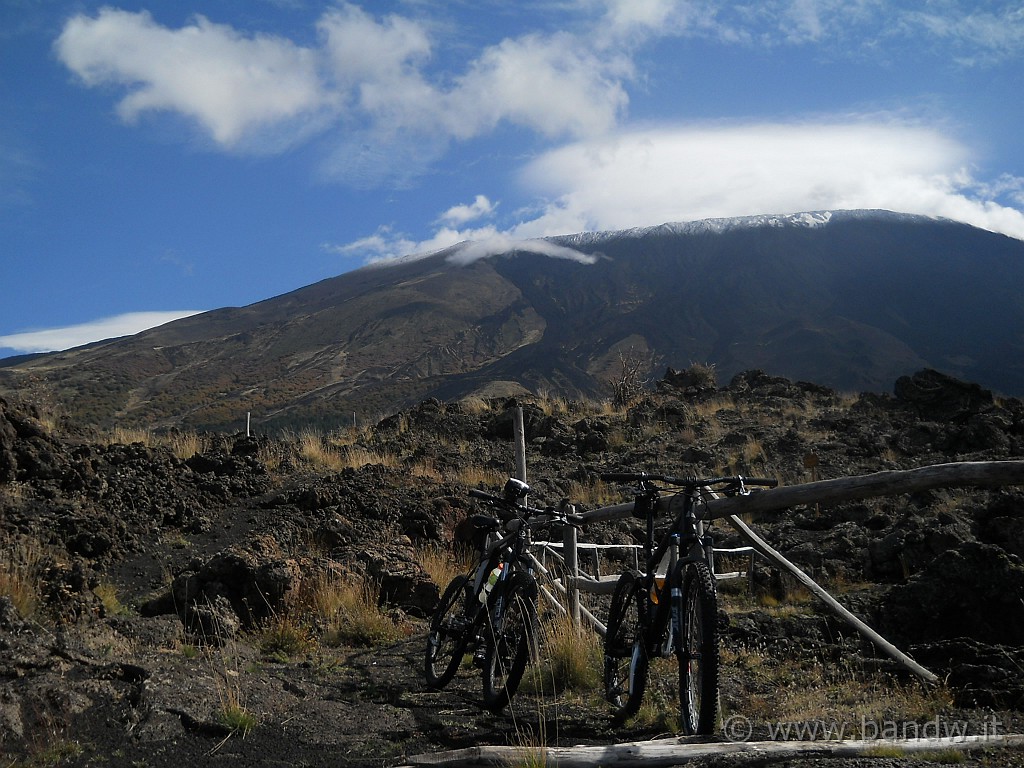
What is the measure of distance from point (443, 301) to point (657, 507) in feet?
379

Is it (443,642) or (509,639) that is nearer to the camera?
(509,639)

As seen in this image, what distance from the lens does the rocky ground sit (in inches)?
179

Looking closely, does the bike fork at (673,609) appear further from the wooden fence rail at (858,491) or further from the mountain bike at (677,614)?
the wooden fence rail at (858,491)

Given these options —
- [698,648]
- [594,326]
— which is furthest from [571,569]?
[594,326]

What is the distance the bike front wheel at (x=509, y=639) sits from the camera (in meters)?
5.15

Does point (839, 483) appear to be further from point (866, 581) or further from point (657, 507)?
point (866, 581)

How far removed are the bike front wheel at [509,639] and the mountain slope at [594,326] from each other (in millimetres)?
51500

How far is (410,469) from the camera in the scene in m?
16.1

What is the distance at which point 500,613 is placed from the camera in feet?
18.0

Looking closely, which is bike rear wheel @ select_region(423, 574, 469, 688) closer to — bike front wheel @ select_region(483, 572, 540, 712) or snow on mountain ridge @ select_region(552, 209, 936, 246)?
bike front wheel @ select_region(483, 572, 540, 712)

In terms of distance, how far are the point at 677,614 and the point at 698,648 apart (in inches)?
6.7

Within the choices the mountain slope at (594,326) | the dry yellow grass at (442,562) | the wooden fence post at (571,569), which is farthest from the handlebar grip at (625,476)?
the mountain slope at (594,326)

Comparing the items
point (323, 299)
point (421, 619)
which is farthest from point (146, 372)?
point (421, 619)

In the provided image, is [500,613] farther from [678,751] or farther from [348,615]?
[348,615]
